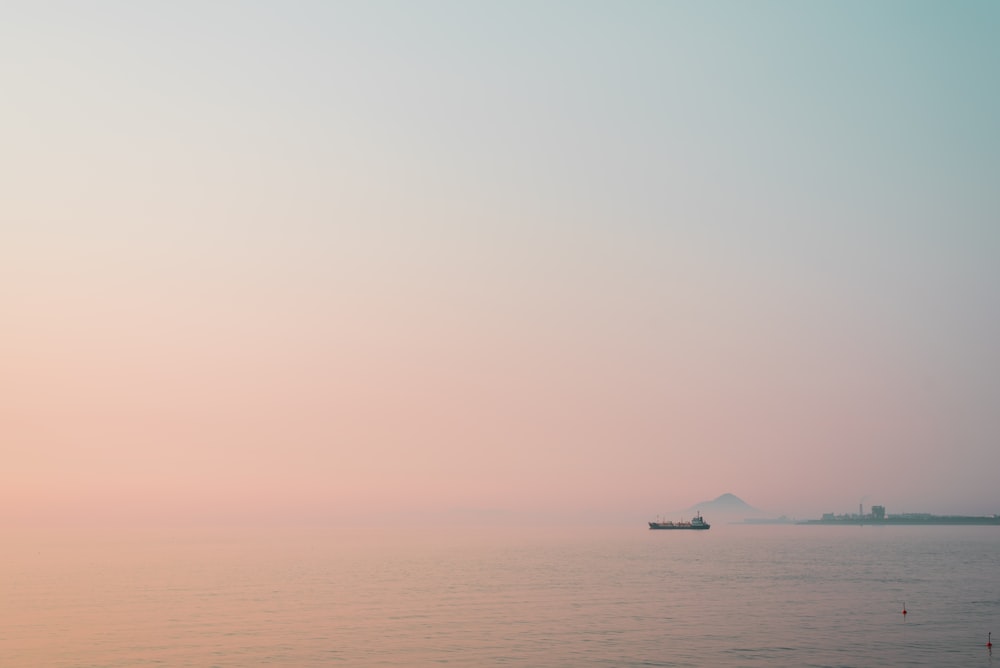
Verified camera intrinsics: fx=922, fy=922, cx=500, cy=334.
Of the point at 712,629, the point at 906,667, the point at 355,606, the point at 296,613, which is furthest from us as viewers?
the point at 355,606

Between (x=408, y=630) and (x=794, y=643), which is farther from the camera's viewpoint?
(x=408, y=630)

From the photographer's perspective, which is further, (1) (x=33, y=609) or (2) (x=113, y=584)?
(2) (x=113, y=584)

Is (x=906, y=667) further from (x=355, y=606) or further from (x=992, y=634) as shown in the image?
(x=355, y=606)

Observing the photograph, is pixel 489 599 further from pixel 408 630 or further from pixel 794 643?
pixel 794 643

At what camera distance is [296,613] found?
367ft

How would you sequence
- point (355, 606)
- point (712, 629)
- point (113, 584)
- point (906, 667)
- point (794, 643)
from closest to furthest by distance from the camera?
point (906, 667), point (794, 643), point (712, 629), point (355, 606), point (113, 584)

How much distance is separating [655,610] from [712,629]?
16749 millimetres

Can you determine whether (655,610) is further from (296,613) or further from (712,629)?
(296,613)

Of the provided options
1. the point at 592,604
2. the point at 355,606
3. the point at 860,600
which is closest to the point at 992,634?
the point at 860,600

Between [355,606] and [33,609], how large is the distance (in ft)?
137

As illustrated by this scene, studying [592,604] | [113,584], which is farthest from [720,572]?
[113,584]

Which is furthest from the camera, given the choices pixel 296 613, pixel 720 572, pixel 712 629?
pixel 720 572

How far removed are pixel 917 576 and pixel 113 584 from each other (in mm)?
142366

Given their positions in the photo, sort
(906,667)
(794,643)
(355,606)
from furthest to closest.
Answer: (355,606) → (794,643) → (906,667)
